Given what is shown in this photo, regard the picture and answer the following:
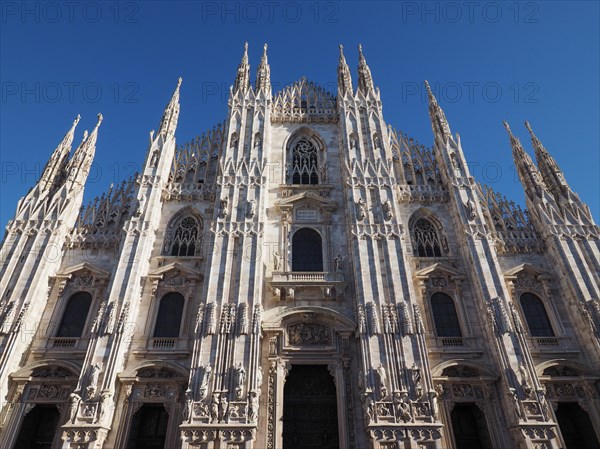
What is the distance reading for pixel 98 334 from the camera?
16.4 meters

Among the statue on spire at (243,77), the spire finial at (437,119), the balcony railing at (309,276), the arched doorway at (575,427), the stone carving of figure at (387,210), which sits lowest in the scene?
the arched doorway at (575,427)

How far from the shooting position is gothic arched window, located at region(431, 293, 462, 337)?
18.0 metres

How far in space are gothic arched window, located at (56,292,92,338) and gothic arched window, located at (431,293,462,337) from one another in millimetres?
15892

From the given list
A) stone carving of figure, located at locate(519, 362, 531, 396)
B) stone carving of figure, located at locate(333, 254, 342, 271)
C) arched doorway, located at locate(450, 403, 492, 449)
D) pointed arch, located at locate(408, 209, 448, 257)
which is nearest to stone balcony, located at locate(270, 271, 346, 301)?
stone carving of figure, located at locate(333, 254, 342, 271)

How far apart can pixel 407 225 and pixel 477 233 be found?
3.39 m

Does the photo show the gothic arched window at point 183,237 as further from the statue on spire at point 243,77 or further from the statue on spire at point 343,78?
the statue on spire at point 343,78

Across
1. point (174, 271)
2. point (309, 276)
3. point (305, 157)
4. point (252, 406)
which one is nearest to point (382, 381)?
point (252, 406)

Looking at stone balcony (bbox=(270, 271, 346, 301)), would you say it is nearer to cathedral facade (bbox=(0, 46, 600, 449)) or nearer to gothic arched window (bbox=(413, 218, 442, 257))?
cathedral facade (bbox=(0, 46, 600, 449))

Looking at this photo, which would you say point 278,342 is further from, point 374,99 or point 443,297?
point 374,99

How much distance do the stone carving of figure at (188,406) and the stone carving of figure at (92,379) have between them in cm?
345

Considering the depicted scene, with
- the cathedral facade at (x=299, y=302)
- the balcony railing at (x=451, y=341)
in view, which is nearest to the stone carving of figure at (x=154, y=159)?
the cathedral facade at (x=299, y=302)

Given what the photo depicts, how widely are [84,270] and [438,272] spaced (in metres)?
17.0

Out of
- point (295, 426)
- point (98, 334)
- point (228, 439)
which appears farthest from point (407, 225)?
point (98, 334)

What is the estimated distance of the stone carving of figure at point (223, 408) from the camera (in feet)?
48.2
